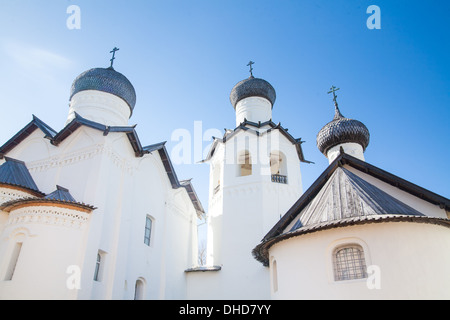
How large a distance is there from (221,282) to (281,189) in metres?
4.43

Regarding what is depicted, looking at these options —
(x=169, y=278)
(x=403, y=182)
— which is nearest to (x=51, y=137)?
(x=169, y=278)

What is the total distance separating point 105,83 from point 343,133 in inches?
405

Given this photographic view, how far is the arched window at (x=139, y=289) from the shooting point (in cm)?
1114

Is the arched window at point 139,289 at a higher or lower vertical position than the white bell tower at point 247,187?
lower

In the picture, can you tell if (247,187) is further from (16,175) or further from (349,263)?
(16,175)

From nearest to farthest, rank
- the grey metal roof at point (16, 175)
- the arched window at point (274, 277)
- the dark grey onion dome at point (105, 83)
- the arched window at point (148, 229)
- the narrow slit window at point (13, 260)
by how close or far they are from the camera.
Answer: the narrow slit window at point (13, 260) → the arched window at point (274, 277) → the grey metal roof at point (16, 175) → the arched window at point (148, 229) → the dark grey onion dome at point (105, 83)

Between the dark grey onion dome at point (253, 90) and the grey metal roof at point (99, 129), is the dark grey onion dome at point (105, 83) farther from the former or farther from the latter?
the dark grey onion dome at point (253, 90)

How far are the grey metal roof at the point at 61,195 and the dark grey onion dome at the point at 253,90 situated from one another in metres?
9.70

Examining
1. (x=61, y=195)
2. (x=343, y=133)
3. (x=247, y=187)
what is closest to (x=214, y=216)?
(x=247, y=187)

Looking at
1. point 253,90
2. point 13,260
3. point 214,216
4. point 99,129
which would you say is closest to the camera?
point 13,260

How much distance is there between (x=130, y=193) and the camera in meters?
11.2

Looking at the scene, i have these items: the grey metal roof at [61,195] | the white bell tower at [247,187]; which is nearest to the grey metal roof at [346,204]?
the white bell tower at [247,187]

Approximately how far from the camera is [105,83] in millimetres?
14219
